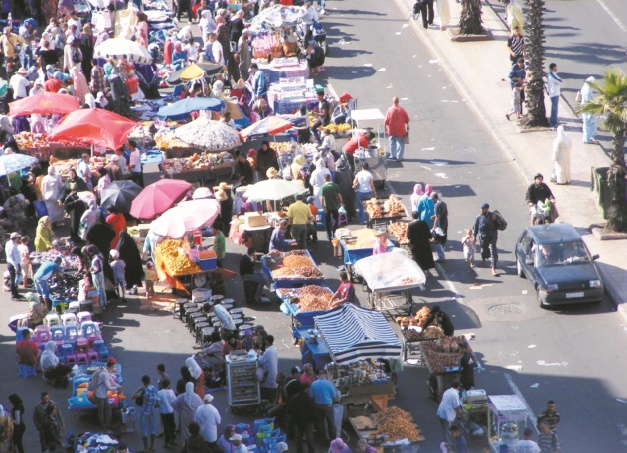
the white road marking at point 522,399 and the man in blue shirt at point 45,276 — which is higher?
the man in blue shirt at point 45,276

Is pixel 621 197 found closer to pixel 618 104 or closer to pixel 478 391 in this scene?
pixel 618 104

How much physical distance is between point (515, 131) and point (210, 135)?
31.8 feet

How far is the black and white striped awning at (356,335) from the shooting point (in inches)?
1019

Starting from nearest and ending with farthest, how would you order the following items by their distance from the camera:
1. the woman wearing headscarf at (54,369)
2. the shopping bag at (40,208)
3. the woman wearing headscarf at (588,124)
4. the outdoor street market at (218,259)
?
the outdoor street market at (218,259) → the woman wearing headscarf at (54,369) → the shopping bag at (40,208) → the woman wearing headscarf at (588,124)

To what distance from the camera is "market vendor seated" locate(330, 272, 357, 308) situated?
29.0 meters

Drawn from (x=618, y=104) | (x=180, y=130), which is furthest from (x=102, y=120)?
(x=618, y=104)

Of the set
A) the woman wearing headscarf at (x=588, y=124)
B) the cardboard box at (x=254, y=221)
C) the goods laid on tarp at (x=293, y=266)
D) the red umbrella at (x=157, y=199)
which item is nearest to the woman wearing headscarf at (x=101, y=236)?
the red umbrella at (x=157, y=199)

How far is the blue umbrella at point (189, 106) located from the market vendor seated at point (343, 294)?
11.1 metres

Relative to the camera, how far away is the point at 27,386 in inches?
1085

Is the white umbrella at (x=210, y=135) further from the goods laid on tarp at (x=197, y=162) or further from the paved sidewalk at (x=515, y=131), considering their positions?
the paved sidewalk at (x=515, y=131)

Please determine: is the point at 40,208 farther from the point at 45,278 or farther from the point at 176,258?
the point at 176,258

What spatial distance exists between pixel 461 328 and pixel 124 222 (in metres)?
8.79

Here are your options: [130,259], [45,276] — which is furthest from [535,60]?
[45,276]

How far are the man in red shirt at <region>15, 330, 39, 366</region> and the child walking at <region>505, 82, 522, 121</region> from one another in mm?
18781
